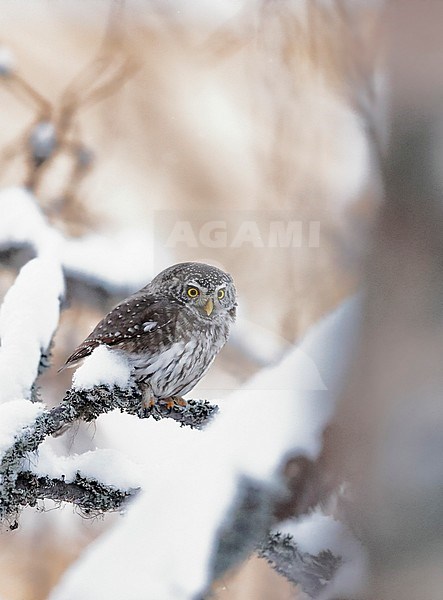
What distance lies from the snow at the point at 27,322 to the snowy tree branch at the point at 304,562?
36 centimetres

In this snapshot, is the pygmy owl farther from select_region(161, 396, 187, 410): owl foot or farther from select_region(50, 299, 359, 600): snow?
select_region(50, 299, 359, 600): snow

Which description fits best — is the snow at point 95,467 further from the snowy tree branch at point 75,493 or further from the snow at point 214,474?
the snow at point 214,474

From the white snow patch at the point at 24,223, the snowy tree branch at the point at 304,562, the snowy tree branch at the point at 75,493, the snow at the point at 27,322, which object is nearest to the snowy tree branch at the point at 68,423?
the snowy tree branch at the point at 75,493

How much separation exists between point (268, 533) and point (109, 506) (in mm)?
350

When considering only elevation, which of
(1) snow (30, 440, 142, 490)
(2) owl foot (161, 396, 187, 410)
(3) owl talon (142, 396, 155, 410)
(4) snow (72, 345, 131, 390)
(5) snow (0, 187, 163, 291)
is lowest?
(1) snow (30, 440, 142, 490)

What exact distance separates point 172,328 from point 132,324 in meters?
0.05

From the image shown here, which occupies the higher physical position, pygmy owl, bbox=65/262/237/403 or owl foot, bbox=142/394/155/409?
pygmy owl, bbox=65/262/237/403

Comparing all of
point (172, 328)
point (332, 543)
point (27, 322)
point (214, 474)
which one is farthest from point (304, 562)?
point (27, 322)

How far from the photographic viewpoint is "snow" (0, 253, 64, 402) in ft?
2.52

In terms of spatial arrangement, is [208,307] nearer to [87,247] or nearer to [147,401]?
[147,401]

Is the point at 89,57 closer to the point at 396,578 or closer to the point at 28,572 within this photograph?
the point at 28,572

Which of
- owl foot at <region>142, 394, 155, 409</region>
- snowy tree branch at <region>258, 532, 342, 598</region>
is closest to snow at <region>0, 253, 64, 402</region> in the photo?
owl foot at <region>142, 394, 155, 409</region>

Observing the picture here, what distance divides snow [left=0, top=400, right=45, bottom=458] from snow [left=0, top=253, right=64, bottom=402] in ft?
0.41

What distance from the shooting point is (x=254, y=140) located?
96 cm
